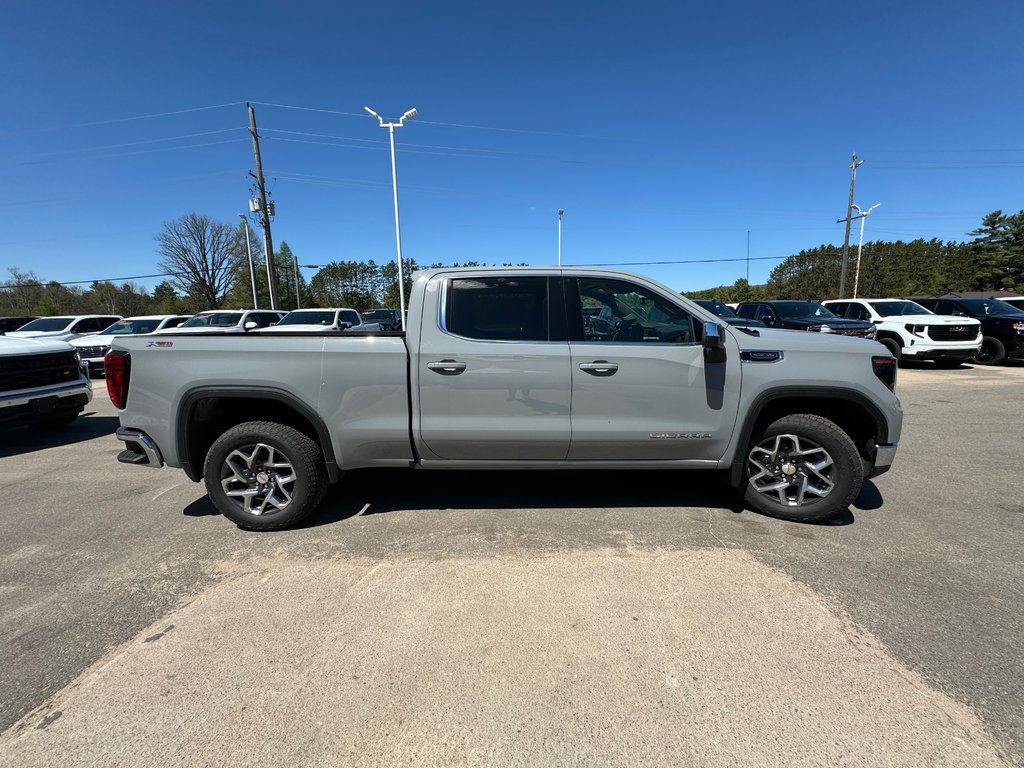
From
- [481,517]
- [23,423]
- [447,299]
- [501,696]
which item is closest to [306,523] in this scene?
[481,517]

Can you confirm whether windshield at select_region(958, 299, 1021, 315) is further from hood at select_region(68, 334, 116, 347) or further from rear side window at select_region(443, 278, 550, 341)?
hood at select_region(68, 334, 116, 347)

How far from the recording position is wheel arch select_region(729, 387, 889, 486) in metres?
3.49

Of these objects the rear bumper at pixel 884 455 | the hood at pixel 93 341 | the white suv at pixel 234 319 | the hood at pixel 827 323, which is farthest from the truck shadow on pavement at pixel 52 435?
the hood at pixel 827 323

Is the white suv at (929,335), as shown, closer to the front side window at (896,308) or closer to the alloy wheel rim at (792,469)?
the front side window at (896,308)

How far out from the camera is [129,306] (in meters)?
69.9

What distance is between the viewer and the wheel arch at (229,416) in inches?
137

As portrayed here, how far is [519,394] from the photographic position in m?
3.44

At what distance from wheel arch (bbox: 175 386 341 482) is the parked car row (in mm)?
10572

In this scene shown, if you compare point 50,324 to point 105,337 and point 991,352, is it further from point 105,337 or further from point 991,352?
point 991,352

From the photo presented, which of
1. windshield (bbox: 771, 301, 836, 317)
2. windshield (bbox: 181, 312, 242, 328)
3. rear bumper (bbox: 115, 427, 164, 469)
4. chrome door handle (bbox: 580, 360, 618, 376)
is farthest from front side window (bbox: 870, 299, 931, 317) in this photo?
windshield (bbox: 181, 312, 242, 328)

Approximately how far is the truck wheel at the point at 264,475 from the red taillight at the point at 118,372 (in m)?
0.78

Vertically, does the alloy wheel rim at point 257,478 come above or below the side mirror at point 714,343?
below

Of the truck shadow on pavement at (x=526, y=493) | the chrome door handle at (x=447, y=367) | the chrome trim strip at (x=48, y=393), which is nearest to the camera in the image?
the chrome door handle at (x=447, y=367)

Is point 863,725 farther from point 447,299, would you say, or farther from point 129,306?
point 129,306
